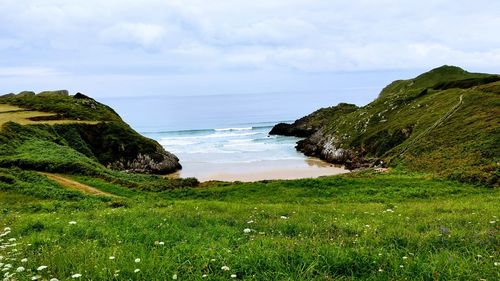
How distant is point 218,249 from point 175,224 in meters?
3.90

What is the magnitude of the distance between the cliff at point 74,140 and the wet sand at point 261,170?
201 inches

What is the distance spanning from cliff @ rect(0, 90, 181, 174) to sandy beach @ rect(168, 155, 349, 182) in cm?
538

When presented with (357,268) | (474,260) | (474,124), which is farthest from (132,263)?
(474,124)

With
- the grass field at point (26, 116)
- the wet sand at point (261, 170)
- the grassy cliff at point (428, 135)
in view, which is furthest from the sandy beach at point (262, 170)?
the grass field at point (26, 116)

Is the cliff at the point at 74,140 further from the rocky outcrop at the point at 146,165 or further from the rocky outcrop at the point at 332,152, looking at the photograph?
the rocky outcrop at the point at 332,152

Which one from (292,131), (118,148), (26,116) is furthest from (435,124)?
(292,131)

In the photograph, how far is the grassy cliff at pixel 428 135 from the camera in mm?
39406

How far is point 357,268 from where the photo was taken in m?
6.59

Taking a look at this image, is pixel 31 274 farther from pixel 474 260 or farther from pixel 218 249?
pixel 474 260

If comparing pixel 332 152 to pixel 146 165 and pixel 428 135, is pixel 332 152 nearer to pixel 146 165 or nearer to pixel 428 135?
pixel 428 135

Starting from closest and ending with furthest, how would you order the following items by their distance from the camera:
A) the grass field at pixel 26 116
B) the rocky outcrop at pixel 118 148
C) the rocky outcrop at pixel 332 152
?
the grass field at pixel 26 116
the rocky outcrop at pixel 118 148
the rocky outcrop at pixel 332 152

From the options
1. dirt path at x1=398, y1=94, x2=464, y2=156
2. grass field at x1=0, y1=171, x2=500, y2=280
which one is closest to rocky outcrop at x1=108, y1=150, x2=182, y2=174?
dirt path at x1=398, y1=94, x2=464, y2=156

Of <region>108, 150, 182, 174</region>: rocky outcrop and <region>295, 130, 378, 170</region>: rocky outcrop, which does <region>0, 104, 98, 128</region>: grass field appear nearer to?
<region>108, 150, 182, 174</region>: rocky outcrop

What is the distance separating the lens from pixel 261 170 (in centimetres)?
6312
